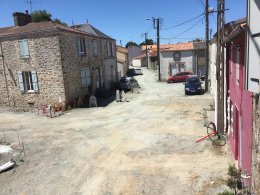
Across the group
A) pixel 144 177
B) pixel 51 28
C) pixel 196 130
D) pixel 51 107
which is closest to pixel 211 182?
pixel 144 177

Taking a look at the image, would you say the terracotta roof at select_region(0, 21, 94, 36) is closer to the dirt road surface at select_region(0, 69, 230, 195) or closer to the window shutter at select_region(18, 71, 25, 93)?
the window shutter at select_region(18, 71, 25, 93)

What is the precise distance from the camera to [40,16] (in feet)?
141

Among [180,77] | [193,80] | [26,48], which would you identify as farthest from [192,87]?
[26,48]

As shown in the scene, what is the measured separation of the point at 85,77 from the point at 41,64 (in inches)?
167

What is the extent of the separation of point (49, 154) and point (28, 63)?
1183cm

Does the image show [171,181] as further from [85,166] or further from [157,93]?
[157,93]

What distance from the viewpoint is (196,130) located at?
553 inches

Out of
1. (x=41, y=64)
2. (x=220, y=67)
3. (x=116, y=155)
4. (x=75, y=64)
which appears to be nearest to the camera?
(x=116, y=155)

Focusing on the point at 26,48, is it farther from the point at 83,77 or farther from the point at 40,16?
the point at 40,16

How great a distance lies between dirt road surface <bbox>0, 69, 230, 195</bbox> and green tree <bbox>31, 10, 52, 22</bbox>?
27.0 metres

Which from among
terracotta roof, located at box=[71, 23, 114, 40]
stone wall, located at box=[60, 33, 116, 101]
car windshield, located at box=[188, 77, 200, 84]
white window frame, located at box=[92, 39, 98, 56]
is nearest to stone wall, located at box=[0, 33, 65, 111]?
stone wall, located at box=[60, 33, 116, 101]

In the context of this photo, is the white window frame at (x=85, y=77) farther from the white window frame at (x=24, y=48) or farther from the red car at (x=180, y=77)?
the red car at (x=180, y=77)

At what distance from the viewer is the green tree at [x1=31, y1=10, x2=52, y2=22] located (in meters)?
42.5

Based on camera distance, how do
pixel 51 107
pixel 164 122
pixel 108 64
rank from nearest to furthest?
1. pixel 164 122
2. pixel 51 107
3. pixel 108 64
